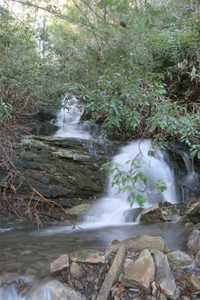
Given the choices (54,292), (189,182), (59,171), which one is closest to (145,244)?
(54,292)

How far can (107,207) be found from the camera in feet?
23.6

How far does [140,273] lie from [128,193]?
14.9 feet

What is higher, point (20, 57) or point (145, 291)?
point (20, 57)

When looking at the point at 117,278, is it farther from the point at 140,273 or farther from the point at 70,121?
the point at 70,121

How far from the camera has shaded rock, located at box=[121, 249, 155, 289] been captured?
3205 millimetres

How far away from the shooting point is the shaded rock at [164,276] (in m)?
3.17

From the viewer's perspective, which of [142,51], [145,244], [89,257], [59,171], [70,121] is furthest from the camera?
[70,121]

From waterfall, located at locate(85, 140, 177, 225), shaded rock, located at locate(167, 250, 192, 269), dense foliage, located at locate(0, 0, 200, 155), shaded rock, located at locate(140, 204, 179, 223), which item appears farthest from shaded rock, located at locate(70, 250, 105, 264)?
dense foliage, located at locate(0, 0, 200, 155)

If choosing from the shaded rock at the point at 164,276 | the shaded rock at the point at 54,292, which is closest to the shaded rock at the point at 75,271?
the shaded rock at the point at 54,292

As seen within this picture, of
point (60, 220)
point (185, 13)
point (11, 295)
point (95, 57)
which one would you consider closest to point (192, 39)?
point (185, 13)

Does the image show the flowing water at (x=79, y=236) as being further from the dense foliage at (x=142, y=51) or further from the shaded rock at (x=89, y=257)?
the dense foliage at (x=142, y=51)

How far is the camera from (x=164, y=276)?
10.7 feet

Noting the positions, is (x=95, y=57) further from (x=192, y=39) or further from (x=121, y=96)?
(x=121, y=96)

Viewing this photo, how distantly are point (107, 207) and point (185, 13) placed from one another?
643 cm
